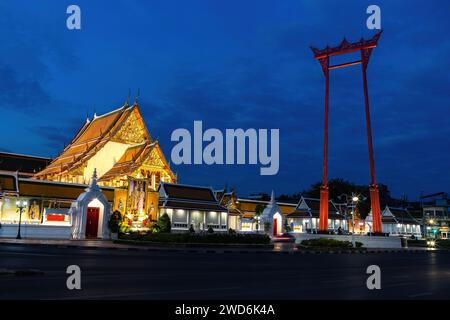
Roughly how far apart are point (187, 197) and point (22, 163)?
2480 cm

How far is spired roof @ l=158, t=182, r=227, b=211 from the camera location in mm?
49406

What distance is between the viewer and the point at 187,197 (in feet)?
169

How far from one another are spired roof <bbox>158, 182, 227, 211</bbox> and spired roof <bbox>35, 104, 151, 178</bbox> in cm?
1015

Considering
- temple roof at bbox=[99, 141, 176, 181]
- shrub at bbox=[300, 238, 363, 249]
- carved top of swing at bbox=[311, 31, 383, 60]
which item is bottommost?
shrub at bbox=[300, 238, 363, 249]

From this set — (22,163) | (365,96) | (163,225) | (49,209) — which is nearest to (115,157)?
(22,163)

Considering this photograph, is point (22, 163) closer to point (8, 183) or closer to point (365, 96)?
point (8, 183)

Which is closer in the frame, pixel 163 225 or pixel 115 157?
pixel 163 225

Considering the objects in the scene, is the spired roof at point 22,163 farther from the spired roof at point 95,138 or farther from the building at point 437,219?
the building at point 437,219

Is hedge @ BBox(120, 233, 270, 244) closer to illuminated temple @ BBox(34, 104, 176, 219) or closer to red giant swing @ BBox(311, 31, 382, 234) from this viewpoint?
red giant swing @ BBox(311, 31, 382, 234)

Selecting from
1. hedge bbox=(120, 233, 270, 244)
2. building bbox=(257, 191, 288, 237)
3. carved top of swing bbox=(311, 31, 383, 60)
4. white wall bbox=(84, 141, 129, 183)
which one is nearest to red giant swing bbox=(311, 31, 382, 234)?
carved top of swing bbox=(311, 31, 383, 60)

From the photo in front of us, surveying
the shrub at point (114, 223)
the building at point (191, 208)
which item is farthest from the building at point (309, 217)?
the shrub at point (114, 223)
